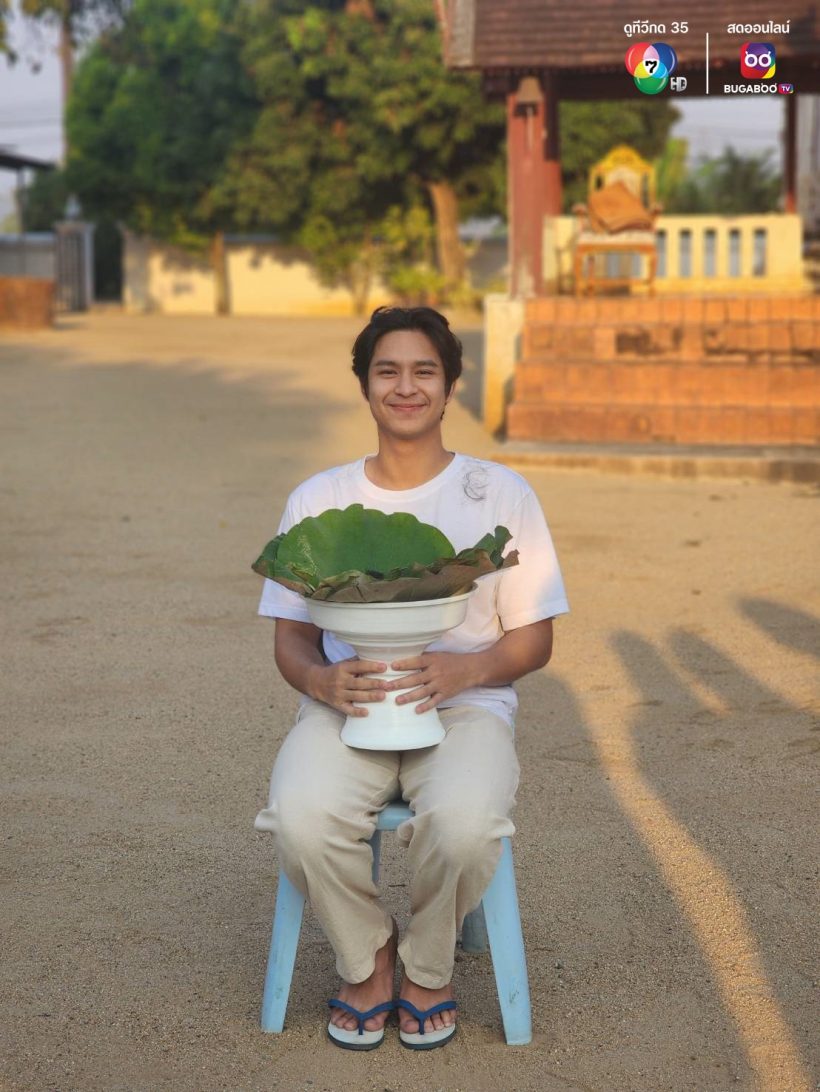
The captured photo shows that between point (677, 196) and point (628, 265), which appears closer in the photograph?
point (628, 265)

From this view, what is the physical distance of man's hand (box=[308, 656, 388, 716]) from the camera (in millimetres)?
2867

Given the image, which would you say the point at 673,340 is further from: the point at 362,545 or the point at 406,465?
the point at 362,545

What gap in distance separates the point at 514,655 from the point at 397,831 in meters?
0.45

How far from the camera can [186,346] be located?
19766mm

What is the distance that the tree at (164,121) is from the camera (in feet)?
94.5

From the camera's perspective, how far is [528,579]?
3143mm

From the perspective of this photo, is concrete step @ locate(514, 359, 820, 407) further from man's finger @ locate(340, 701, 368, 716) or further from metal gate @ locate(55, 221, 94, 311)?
metal gate @ locate(55, 221, 94, 311)

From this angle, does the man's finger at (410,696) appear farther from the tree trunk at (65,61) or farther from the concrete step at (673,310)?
the tree trunk at (65,61)

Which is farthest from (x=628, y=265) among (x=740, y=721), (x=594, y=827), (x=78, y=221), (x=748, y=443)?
(x=78, y=221)

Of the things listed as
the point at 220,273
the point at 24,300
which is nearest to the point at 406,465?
the point at 24,300

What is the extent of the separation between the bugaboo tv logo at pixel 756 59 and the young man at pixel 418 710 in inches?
373

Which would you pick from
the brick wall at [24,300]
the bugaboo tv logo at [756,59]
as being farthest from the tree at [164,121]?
the bugaboo tv logo at [756,59]

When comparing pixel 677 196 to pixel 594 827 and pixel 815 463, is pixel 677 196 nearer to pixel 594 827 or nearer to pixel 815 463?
pixel 815 463

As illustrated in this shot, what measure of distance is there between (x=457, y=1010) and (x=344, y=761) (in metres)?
0.62
